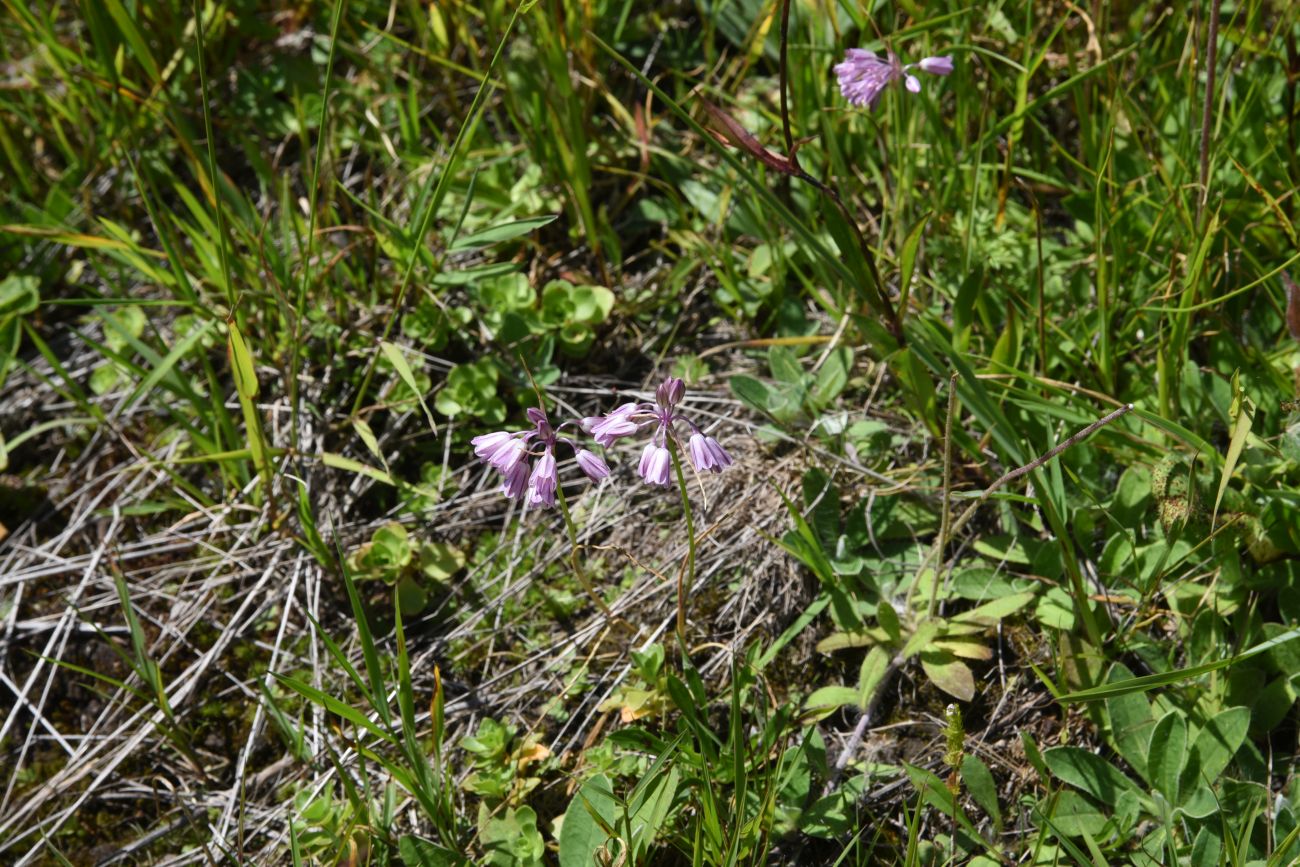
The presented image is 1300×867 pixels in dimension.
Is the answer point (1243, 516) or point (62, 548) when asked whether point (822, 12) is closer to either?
point (1243, 516)

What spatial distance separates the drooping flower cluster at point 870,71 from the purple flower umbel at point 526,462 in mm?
1024

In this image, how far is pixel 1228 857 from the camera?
1551mm

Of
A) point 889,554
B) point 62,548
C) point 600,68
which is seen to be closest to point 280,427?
point 62,548

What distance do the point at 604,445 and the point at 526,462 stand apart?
0.55 ft

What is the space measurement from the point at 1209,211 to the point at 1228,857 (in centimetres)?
119

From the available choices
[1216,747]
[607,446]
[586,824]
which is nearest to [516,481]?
[607,446]

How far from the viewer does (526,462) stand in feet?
5.60

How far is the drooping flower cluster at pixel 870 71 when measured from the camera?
2.08 metres

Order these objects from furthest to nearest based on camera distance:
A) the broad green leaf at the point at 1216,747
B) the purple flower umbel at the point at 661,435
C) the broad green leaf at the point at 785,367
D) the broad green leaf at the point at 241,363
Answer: the broad green leaf at the point at 785,367 → the broad green leaf at the point at 241,363 → the broad green leaf at the point at 1216,747 → the purple flower umbel at the point at 661,435

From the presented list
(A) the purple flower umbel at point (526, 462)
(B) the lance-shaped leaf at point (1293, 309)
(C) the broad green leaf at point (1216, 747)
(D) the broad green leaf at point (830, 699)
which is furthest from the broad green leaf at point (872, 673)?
(B) the lance-shaped leaf at point (1293, 309)

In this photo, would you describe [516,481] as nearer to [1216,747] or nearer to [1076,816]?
[1076,816]

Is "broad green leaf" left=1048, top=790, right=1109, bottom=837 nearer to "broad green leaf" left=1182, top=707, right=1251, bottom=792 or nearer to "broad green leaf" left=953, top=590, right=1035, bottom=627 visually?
"broad green leaf" left=1182, top=707, right=1251, bottom=792

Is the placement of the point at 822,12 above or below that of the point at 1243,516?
above

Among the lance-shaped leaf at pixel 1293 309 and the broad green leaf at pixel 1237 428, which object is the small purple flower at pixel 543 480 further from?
the lance-shaped leaf at pixel 1293 309
